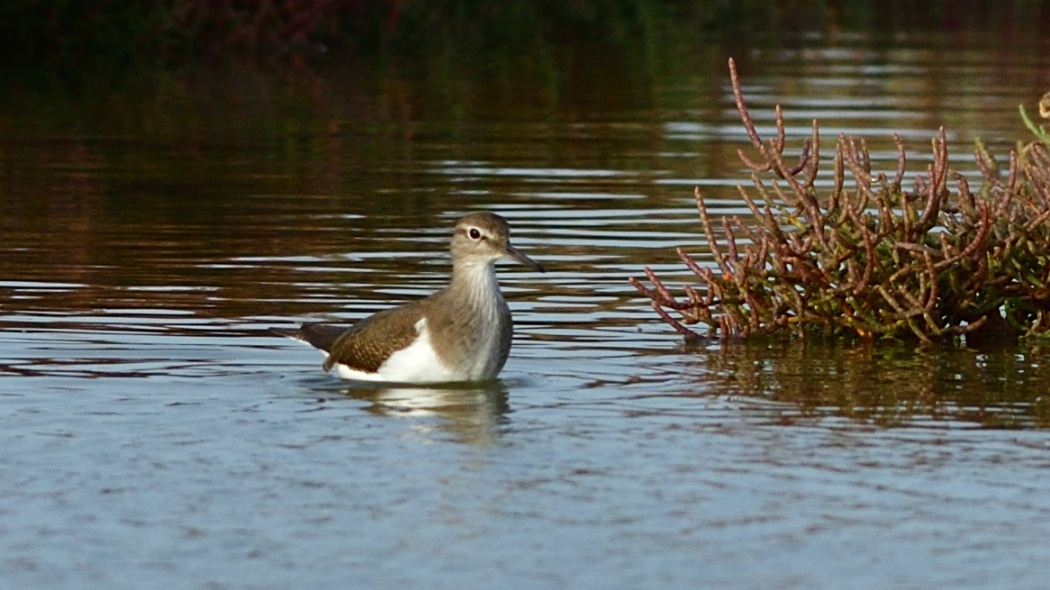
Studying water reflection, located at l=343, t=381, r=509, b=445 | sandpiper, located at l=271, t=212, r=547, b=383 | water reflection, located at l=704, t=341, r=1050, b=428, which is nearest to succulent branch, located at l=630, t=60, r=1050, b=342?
water reflection, located at l=704, t=341, r=1050, b=428

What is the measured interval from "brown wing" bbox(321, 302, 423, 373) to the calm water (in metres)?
0.14

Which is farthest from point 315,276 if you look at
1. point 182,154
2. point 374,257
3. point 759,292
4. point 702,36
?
point 702,36

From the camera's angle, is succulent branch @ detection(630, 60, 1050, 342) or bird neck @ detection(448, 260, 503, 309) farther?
succulent branch @ detection(630, 60, 1050, 342)

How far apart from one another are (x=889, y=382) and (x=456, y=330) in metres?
1.97

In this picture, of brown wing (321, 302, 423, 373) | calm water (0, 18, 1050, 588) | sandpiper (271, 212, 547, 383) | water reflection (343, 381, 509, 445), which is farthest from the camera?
brown wing (321, 302, 423, 373)

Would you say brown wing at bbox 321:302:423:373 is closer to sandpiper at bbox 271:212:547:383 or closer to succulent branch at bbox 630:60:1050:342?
sandpiper at bbox 271:212:547:383

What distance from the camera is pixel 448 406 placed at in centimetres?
923

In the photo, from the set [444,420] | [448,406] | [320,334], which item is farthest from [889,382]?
[320,334]

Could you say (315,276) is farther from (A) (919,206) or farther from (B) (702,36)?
(B) (702,36)

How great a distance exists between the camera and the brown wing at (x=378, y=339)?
945 cm

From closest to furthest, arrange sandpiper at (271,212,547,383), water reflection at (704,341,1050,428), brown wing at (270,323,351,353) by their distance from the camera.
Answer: water reflection at (704,341,1050,428) < sandpiper at (271,212,547,383) < brown wing at (270,323,351,353)

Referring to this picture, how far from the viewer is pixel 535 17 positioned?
42438 millimetres

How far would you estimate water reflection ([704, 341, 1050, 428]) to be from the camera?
9.18m

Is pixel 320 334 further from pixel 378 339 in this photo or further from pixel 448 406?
pixel 448 406
